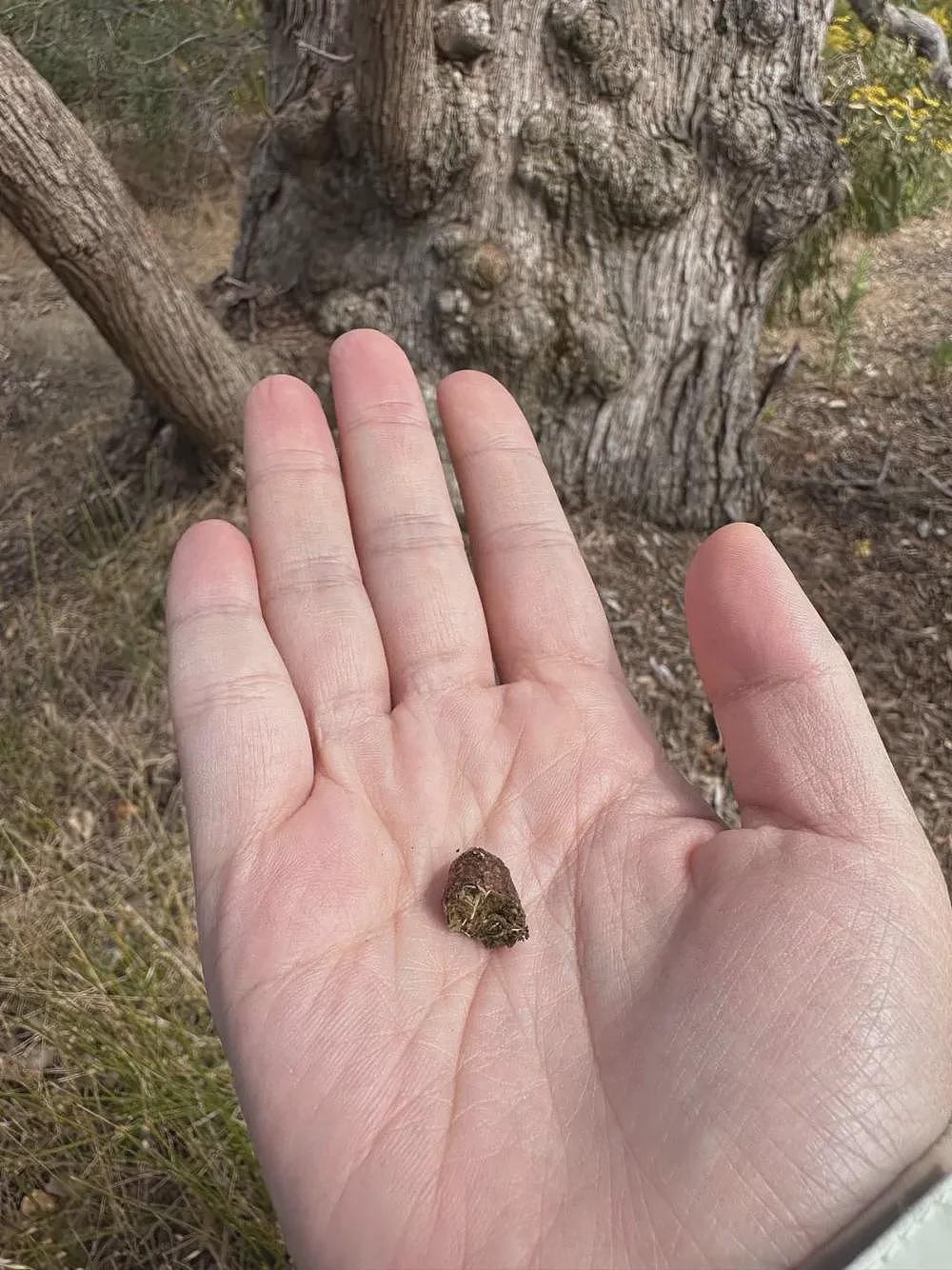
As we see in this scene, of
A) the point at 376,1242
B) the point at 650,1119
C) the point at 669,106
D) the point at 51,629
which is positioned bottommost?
the point at 51,629

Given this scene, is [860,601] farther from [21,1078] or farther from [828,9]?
[21,1078]

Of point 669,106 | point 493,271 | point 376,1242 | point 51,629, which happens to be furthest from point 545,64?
point 376,1242

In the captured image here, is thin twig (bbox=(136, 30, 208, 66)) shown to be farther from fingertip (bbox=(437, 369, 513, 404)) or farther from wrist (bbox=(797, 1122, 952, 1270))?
wrist (bbox=(797, 1122, 952, 1270))

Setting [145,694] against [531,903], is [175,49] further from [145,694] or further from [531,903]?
[531,903]

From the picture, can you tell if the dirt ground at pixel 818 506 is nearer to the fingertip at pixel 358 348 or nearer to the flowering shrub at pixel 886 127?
the flowering shrub at pixel 886 127

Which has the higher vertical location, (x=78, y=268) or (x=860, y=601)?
(x=78, y=268)

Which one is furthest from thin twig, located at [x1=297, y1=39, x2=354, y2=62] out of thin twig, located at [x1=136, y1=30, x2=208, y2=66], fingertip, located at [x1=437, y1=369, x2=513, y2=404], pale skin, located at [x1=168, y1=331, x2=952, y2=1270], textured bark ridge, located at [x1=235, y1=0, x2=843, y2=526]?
thin twig, located at [x1=136, y1=30, x2=208, y2=66]

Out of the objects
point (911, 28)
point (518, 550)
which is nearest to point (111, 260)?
point (518, 550)
